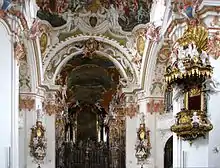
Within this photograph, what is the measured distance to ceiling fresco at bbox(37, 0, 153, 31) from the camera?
62.3 feet

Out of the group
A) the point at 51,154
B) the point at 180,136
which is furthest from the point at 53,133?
the point at 180,136

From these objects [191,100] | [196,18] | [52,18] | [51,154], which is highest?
[52,18]

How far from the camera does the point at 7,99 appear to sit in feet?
38.6

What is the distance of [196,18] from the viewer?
1111 cm

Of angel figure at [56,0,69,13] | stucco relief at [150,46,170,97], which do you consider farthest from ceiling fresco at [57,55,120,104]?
stucco relief at [150,46,170,97]

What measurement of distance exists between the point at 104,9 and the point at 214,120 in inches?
389

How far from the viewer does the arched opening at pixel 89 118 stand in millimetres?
26547

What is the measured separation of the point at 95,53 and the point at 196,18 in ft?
34.4

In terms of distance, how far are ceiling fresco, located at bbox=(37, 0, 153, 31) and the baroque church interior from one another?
0.04 m

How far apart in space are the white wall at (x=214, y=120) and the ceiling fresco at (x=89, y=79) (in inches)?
462

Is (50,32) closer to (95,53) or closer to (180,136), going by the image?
(95,53)

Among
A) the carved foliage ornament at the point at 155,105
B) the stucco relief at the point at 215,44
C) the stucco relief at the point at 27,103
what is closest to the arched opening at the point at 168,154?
the carved foliage ornament at the point at 155,105

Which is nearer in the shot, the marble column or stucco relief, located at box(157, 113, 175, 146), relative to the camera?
stucco relief, located at box(157, 113, 175, 146)

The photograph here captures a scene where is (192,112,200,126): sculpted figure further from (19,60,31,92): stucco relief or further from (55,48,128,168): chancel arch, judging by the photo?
(55,48,128,168): chancel arch
